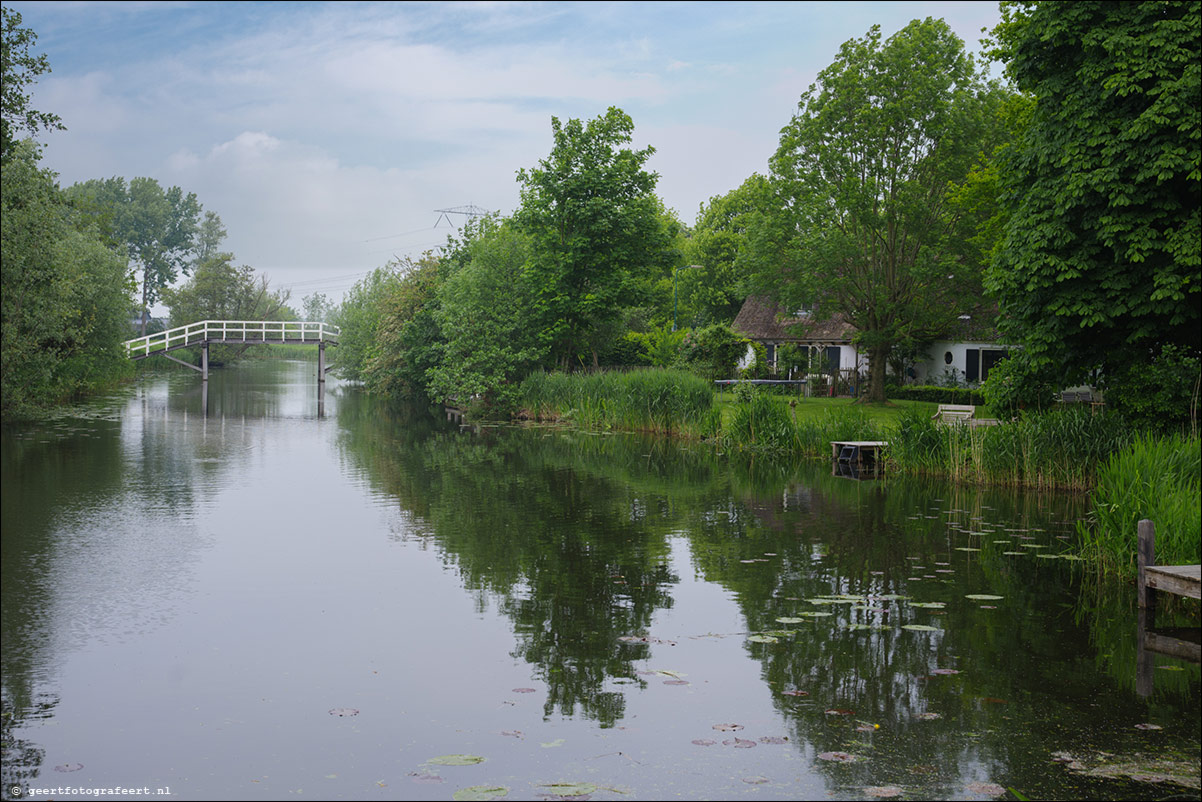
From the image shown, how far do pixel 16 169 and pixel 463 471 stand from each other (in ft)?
56.0

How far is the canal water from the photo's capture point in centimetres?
629

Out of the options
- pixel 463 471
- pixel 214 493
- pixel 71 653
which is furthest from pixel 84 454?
pixel 71 653

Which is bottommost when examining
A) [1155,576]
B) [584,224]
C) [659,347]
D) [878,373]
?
[1155,576]

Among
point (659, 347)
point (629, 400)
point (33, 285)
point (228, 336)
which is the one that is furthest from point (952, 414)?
point (228, 336)

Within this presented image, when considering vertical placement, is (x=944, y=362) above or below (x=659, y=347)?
below

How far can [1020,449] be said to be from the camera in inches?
788

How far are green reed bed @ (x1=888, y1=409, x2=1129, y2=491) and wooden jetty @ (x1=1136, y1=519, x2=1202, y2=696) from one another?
330 inches

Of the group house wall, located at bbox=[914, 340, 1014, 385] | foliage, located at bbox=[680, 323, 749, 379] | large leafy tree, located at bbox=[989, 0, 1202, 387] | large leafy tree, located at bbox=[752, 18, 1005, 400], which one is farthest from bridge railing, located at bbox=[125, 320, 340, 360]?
large leafy tree, located at bbox=[989, 0, 1202, 387]

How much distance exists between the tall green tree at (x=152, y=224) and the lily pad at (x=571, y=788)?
109716mm

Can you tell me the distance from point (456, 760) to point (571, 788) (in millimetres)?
855

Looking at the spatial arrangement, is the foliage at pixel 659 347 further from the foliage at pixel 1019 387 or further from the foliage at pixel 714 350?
the foliage at pixel 1019 387

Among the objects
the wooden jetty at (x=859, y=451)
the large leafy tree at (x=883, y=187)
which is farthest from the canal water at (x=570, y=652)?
the large leafy tree at (x=883, y=187)

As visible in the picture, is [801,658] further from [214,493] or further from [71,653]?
[214,493]

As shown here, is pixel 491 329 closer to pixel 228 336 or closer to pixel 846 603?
pixel 846 603
